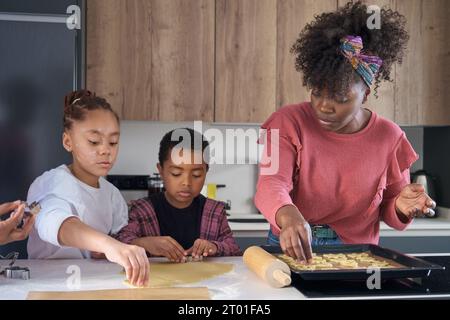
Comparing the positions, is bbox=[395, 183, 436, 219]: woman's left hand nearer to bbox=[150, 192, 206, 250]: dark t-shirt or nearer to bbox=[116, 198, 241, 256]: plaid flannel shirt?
bbox=[116, 198, 241, 256]: plaid flannel shirt

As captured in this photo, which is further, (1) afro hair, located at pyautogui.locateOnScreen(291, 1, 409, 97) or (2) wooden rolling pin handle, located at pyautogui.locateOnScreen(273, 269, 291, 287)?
(1) afro hair, located at pyautogui.locateOnScreen(291, 1, 409, 97)

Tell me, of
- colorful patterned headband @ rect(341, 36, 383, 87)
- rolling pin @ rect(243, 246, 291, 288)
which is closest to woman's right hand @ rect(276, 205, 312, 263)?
rolling pin @ rect(243, 246, 291, 288)

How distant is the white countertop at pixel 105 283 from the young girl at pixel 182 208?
0.38m

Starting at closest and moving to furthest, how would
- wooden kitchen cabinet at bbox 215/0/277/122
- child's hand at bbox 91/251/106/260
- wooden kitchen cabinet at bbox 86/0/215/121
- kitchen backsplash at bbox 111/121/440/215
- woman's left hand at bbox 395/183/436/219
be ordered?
woman's left hand at bbox 395/183/436/219 → child's hand at bbox 91/251/106/260 → wooden kitchen cabinet at bbox 86/0/215/121 → wooden kitchen cabinet at bbox 215/0/277/122 → kitchen backsplash at bbox 111/121/440/215

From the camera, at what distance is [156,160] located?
3.20 meters

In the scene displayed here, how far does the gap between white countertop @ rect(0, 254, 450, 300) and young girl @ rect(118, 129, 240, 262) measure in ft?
1.23

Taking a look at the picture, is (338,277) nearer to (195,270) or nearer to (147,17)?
(195,270)

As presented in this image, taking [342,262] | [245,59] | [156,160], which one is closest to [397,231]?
[245,59]

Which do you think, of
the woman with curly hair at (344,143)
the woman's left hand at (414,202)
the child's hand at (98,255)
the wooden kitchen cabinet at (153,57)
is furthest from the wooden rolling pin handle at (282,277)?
the wooden kitchen cabinet at (153,57)

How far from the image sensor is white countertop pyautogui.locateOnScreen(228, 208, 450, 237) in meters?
2.75

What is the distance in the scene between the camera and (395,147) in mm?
1614

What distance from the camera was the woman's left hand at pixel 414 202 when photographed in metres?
1.40
